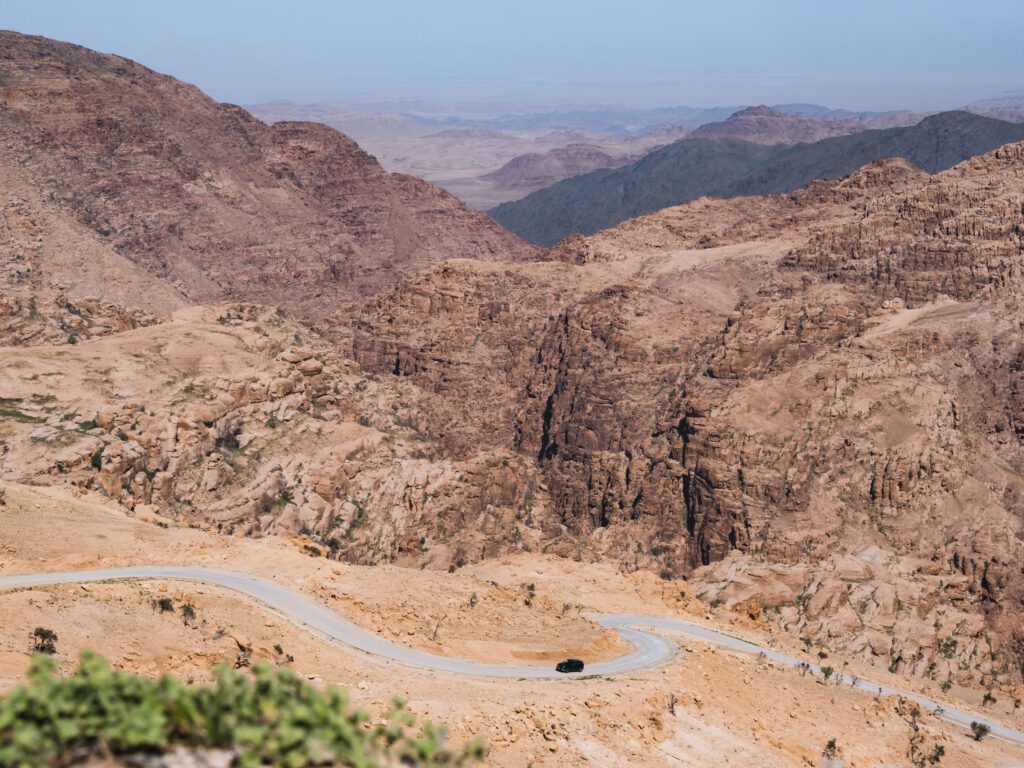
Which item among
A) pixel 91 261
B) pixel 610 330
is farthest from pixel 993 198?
pixel 91 261

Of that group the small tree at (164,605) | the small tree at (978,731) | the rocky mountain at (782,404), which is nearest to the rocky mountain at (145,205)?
the rocky mountain at (782,404)

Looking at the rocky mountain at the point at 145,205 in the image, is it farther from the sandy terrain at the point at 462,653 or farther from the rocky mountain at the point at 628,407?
the sandy terrain at the point at 462,653

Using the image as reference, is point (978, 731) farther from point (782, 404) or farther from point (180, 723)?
point (782, 404)

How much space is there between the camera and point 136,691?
1145 cm

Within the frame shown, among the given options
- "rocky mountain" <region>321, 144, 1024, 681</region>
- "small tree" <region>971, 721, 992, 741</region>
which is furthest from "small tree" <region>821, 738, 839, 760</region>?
"rocky mountain" <region>321, 144, 1024, 681</region>

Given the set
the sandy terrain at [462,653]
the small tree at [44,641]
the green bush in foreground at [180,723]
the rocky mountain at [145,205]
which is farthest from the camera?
the rocky mountain at [145,205]

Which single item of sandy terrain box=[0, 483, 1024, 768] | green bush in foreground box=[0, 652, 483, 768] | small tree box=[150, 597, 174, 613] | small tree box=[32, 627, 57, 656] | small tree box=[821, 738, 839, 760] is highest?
green bush in foreground box=[0, 652, 483, 768]

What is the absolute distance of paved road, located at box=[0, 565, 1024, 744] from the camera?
35.1 m

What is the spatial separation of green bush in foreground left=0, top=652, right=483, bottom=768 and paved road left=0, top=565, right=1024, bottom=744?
2267cm

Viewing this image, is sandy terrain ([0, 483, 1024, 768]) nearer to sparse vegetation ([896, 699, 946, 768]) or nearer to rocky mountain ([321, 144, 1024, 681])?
sparse vegetation ([896, 699, 946, 768])

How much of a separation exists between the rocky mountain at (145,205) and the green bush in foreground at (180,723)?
432ft

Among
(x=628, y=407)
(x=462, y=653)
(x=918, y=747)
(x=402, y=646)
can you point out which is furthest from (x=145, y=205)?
(x=918, y=747)

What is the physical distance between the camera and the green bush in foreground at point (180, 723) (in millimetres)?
10883

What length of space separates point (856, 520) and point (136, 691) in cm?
7763
